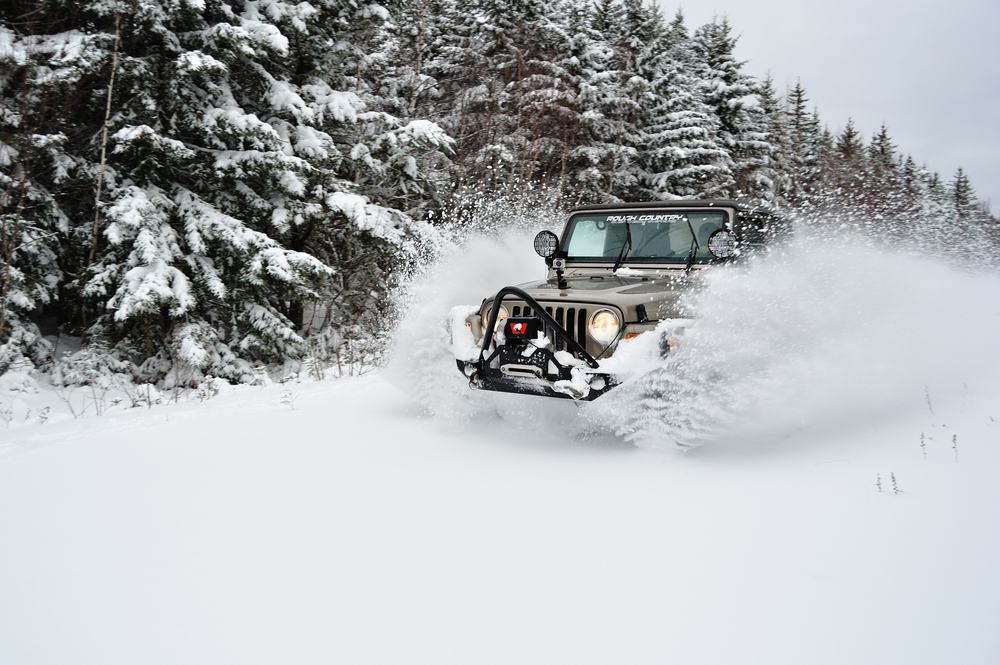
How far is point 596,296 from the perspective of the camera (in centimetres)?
448

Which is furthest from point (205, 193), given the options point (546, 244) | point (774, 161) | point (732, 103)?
point (774, 161)

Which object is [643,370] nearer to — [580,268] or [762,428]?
[762,428]

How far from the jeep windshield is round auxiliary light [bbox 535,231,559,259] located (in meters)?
0.21

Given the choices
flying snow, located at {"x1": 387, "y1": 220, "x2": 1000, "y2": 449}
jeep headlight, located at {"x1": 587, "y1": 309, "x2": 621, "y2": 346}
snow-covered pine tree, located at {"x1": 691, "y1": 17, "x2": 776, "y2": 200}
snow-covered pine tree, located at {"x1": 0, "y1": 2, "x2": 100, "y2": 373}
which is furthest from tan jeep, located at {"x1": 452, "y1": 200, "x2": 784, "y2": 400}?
snow-covered pine tree, located at {"x1": 691, "y1": 17, "x2": 776, "y2": 200}

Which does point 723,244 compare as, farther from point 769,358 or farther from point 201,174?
point 201,174

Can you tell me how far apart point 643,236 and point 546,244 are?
97cm

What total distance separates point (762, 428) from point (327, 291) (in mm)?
9968

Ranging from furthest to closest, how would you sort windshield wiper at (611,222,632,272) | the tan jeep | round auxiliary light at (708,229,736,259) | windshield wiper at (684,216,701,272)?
windshield wiper at (611,222,632,272) < windshield wiper at (684,216,701,272) < round auxiliary light at (708,229,736,259) < the tan jeep

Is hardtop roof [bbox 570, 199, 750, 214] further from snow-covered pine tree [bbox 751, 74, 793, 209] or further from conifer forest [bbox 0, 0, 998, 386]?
snow-covered pine tree [bbox 751, 74, 793, 209]

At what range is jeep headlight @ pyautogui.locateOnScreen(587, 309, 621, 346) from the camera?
4254mm

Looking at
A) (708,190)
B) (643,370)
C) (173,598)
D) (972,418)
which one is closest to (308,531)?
(173,598)

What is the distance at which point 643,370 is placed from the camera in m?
4.01

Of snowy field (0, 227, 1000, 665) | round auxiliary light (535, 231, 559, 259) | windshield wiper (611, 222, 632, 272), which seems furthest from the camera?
round auxiliary light (535, 231, 559, 259)

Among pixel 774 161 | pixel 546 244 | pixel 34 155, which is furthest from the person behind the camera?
pixel 774 161
